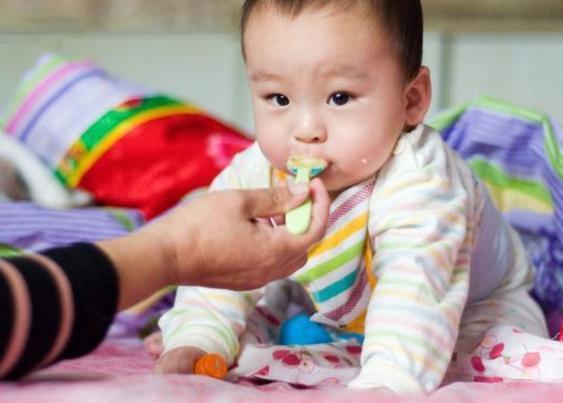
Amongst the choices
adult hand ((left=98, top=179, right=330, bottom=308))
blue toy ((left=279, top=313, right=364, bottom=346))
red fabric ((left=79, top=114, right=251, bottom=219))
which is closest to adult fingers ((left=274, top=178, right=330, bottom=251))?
adult hand ((left=98, top=179, right=330, bottom=308))

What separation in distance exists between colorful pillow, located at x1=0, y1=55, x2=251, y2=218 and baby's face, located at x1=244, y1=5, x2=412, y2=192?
606mm

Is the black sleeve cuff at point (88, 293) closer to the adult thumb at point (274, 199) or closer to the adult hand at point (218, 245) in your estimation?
the adult hand at point (218, 245)

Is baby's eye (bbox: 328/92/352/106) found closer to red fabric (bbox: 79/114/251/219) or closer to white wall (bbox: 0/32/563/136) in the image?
red fabric (bbox: 79/114/251/219)

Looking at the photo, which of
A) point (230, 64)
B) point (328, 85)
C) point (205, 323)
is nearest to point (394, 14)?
point (328, 85)

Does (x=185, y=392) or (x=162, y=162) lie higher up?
(x=185, y=392)

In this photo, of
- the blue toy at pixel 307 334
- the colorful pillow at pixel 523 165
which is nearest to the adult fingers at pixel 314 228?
the blue toy at pixel 307 334

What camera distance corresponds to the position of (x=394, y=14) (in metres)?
1.04

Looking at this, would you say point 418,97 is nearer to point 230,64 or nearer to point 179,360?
point 179,360

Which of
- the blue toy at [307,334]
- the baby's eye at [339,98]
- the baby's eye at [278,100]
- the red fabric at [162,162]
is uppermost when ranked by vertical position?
the baby's eye at [339,98]

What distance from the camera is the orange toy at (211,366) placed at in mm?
1005

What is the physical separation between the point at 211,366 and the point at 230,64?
1.29m

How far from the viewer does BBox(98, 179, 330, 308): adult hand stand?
30.0 inches

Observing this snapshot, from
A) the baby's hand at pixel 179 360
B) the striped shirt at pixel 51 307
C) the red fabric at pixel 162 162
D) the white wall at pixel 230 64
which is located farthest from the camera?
the white wall at pixel 230 64

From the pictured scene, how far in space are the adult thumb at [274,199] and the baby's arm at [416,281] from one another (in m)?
0.14
